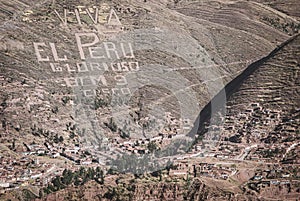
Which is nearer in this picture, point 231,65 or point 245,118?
point 245,118

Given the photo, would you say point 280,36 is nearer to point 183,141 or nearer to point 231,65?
point 231,65

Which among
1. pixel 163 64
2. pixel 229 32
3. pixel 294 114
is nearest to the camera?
pixel 294 114

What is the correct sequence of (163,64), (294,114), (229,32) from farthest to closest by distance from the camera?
(229,32), (163,64), (294,114)

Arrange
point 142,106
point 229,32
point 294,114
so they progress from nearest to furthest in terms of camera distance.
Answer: point 294,114, point 142,106, point 229,32

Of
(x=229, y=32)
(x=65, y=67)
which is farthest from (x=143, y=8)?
(x=65, y=67)

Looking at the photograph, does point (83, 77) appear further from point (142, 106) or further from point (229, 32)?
point (229, 32)

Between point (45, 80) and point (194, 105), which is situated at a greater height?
point (45, 80)

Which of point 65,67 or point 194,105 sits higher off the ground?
point 65,67

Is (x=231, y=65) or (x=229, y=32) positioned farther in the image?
(x=229, y=32)

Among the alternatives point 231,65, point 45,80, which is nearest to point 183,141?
point 45,80
